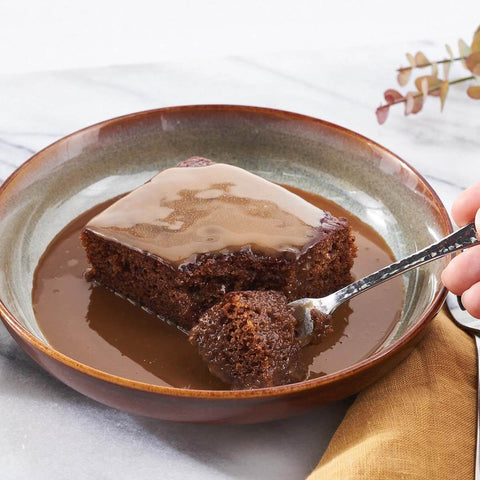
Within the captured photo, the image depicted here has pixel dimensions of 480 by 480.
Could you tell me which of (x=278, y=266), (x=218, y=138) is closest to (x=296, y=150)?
(x=218, y=138)

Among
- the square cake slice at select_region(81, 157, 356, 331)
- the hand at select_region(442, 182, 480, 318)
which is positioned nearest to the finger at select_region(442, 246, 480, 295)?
the hand at select_region(442, 182, 480, 318)

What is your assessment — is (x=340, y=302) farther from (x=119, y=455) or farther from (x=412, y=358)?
(x=119, y=455)

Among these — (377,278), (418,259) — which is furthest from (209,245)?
(418,259)

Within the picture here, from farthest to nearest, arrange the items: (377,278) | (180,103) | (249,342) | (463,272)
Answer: (180,103), (377,278), (463,272), (249,342)

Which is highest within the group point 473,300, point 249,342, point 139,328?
point 473,300

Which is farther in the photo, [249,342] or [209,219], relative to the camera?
[209,219]

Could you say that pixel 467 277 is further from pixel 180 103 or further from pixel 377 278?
pixel 180 103
